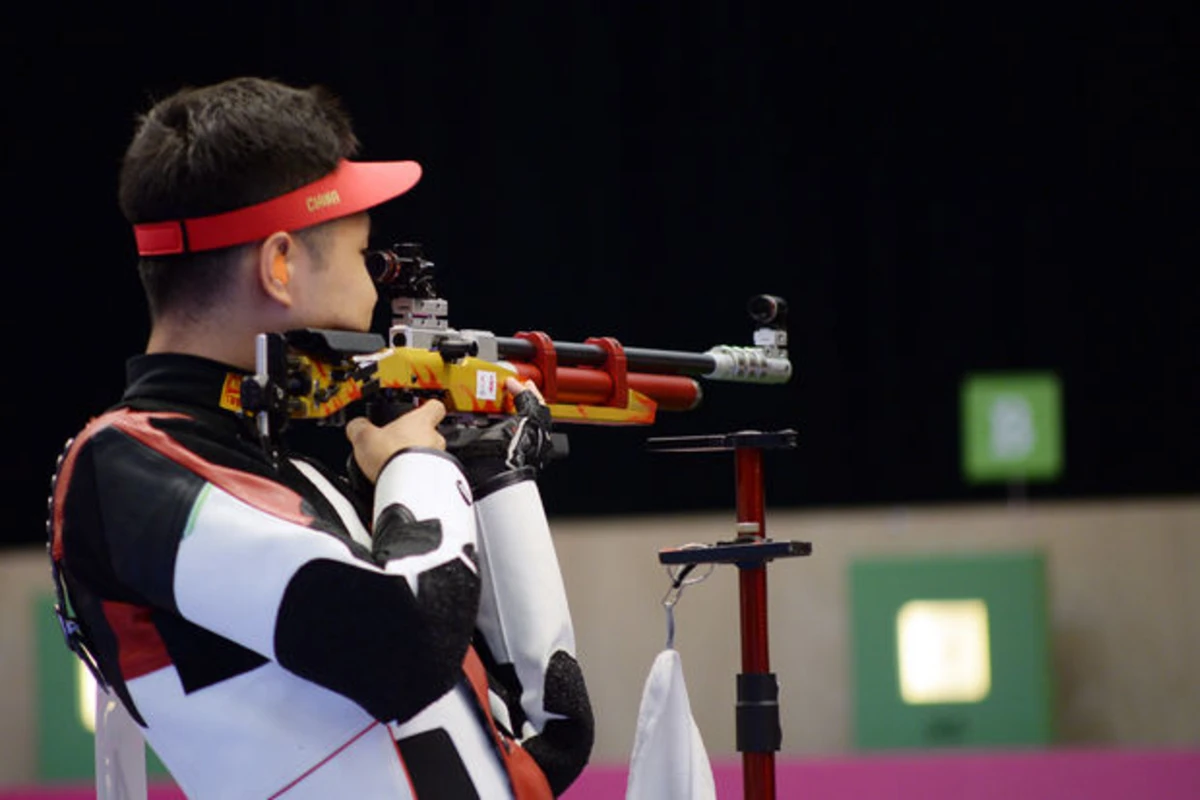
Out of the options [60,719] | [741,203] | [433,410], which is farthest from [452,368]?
[741,203]

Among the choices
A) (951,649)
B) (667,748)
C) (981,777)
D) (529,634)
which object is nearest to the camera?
(529,634)

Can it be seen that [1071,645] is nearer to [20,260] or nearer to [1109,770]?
[1109,770]

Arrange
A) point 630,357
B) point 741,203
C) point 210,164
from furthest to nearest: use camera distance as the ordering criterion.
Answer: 1. point 741,203
2. point 630,357
3. point 210,164

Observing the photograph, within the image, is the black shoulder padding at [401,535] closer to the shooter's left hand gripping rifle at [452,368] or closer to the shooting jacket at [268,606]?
the shooting jacket at [268,606]

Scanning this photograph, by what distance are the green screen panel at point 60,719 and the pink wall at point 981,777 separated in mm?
1473

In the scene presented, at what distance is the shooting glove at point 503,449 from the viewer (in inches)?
55.9

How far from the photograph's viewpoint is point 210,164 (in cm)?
130

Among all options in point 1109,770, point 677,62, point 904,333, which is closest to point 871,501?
point 904,333

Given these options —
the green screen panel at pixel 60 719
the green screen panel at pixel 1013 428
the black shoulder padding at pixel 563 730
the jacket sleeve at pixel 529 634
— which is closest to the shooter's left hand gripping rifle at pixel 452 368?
the jacket sleeve at pixel 529 634

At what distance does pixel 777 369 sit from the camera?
1860mm

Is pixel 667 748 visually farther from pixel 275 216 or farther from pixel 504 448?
pixel 275 216

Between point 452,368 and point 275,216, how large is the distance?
0.21 m

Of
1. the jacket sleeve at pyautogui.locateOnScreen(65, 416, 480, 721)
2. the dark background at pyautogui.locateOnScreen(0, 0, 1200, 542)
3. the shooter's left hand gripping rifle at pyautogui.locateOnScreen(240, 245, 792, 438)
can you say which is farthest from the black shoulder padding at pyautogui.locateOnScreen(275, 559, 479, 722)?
the dark background at pyautogui.locateOnScreen(0, 0, 1200, 542)

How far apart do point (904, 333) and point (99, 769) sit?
2917 mm
